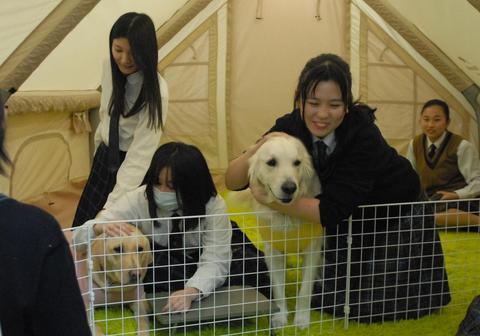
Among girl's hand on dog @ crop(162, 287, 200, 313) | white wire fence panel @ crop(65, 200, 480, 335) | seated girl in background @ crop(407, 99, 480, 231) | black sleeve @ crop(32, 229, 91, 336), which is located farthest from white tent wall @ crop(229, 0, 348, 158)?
black sleeve @ crop(32, 229, 91, 336)

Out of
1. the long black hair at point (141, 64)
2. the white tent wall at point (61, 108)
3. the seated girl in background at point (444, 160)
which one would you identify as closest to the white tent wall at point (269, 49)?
the white tent wall at point (61, 108)

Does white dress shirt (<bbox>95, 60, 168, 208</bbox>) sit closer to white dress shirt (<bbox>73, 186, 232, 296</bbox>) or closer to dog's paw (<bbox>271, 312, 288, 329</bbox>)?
white dress shirt (<bbox>73, 186, 232, 296</bbox>)

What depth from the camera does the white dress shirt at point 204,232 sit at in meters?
1.74

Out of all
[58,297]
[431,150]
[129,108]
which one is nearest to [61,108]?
[129,108]

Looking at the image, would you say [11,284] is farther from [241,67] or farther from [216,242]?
[241,67]

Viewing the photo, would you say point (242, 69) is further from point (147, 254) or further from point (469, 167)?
point (147, 254)

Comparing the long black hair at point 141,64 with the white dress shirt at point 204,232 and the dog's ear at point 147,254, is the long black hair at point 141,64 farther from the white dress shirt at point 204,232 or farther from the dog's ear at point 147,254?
the dog's ear at point 147,254

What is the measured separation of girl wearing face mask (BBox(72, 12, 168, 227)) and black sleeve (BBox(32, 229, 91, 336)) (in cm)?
129

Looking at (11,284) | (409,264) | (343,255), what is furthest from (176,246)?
(11,284)

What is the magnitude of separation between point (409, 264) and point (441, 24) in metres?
1.54

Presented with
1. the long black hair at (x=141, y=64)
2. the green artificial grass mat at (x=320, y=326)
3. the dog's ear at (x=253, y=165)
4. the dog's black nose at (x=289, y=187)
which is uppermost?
the long black hair at (x=141, y=64)

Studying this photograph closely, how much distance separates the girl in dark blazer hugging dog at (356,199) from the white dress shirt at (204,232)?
15 centimetres

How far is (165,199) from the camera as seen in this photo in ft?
5.86

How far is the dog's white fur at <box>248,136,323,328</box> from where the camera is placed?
5.65 ft
